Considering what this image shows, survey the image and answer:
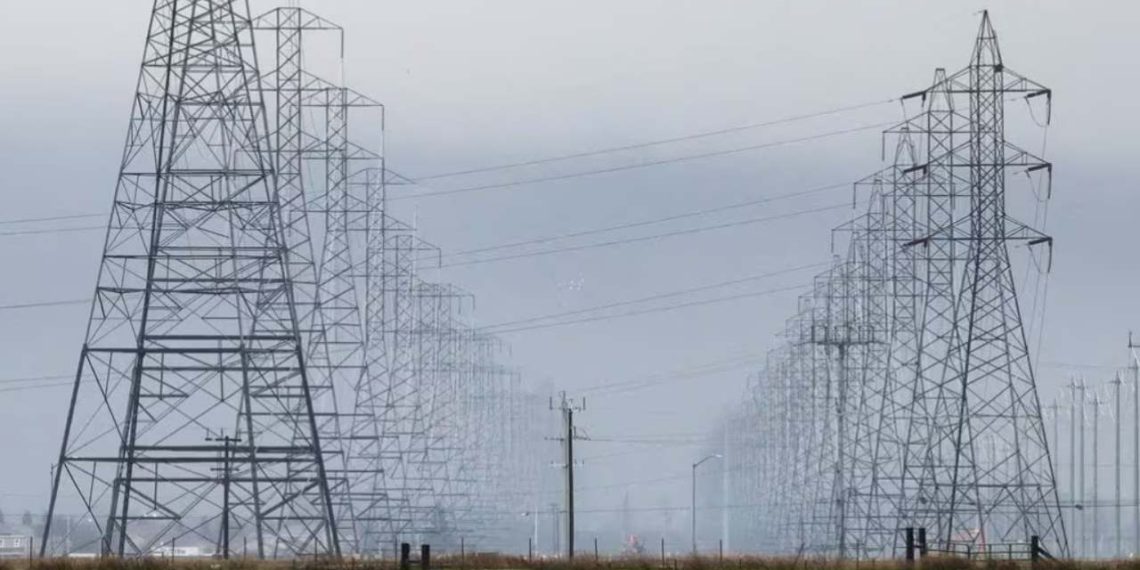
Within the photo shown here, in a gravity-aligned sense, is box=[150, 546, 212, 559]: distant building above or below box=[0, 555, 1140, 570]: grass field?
below

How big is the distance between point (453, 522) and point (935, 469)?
5248 centimetres

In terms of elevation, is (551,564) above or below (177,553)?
above

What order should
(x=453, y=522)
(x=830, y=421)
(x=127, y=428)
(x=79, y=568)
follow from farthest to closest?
(x=453, y=522), (x=830, y=421), (x=127, y=428), (x=79, y=568)

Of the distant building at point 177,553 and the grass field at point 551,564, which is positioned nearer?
the grass field at point 551,564

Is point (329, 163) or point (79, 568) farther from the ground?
point (329, 163)

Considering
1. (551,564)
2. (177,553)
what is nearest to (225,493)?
(551,564)

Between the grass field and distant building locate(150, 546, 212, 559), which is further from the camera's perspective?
→ distant building locate(150, 546, 212, 559)

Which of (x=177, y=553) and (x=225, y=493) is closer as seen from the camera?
(x=225, y=493)

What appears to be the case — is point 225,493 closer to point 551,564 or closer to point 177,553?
point 551,564

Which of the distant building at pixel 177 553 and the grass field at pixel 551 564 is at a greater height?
the grass field at pixel 551 564

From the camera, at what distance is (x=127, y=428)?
64.2 metres

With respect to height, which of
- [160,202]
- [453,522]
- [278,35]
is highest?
[278,35]

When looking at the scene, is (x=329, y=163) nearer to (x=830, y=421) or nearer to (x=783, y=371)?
(x=830, y=421)

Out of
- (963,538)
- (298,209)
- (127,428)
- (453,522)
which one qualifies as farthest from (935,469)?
(453,522)
